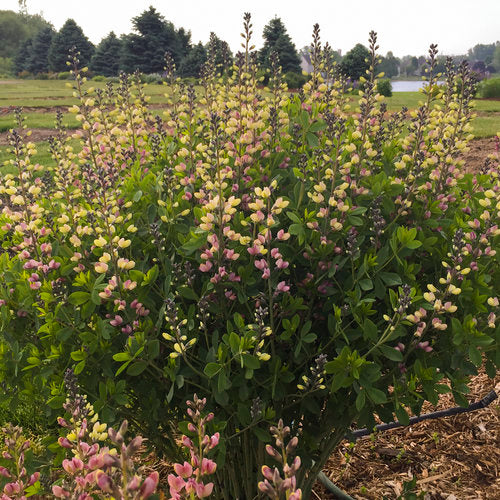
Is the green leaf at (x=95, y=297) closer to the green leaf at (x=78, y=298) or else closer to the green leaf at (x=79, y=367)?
the green leaf at (x=78, y=298)

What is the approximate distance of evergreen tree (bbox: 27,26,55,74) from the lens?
232 ft

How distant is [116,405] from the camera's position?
7.63 feet

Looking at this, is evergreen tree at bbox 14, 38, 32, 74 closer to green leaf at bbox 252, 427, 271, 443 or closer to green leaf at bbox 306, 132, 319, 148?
green leaf at bbox 306, 132, 319, 148

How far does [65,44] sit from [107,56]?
860cm

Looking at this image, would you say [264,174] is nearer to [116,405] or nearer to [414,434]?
[116,405]

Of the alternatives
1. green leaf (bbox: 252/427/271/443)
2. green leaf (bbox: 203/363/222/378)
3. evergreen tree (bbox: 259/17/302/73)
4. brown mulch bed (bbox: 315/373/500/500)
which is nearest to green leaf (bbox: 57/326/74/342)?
green leaf (bbox: 203/363/222/378)

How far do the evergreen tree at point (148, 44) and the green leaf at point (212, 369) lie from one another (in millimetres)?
56559

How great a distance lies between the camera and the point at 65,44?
6462cm

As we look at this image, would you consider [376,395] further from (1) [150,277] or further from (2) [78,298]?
(2) [78,298]

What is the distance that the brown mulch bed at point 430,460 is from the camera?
3549 mm

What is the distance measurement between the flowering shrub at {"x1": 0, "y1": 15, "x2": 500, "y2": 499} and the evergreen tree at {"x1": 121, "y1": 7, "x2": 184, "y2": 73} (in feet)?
183

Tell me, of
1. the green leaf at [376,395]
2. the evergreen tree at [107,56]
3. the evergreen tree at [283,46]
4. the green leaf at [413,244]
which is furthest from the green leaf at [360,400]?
the evergreen tree at [107,56]

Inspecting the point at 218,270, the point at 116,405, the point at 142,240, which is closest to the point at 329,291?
the point at 218,270

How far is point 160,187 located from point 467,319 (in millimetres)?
1509
